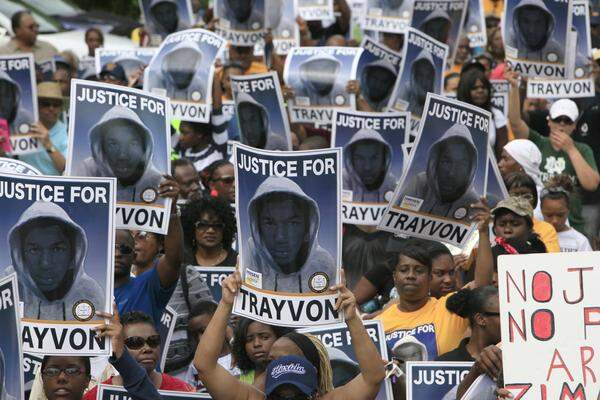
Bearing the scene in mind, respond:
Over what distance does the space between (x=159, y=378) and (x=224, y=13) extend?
21.9ft

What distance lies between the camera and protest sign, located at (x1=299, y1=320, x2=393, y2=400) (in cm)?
834

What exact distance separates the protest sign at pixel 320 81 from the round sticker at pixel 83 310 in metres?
5.70

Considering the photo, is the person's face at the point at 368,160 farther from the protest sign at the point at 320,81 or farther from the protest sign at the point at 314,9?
the protest sign at the point at 314,9

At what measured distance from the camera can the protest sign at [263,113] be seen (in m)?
12.4

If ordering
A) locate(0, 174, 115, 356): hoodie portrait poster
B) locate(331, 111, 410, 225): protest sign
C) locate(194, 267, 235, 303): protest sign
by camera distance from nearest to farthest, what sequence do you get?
locate(0, 174, 115, 356): hoodie portrait poster, locate(194, 267, 235, 303): protest sign, locate(331, 111, 410, 225): protest sign

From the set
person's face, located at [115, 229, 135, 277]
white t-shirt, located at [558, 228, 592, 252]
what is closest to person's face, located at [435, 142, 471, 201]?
white t-shirt, located at [558, 228, 592, 252]

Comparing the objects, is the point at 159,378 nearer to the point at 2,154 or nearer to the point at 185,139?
the point at 2,154

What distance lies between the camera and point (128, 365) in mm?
7785

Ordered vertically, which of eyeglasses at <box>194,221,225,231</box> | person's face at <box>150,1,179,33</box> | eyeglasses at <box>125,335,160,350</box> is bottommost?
eyeglasses at <box>125,335,160,350</box>

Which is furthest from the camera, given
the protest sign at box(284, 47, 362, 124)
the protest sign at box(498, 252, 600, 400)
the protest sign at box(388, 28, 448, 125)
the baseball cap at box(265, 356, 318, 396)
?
the protest sign at box(284, 47, 362, 124)

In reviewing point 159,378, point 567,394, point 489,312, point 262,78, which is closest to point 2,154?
point 262,78

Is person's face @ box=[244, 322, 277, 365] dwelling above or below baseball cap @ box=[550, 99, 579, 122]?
below

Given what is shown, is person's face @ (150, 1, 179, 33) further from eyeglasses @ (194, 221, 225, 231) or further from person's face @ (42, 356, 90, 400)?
person's face @ (42, 356, 90, 400)

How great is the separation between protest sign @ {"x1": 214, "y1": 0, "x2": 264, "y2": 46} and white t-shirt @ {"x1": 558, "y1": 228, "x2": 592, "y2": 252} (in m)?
4.35
